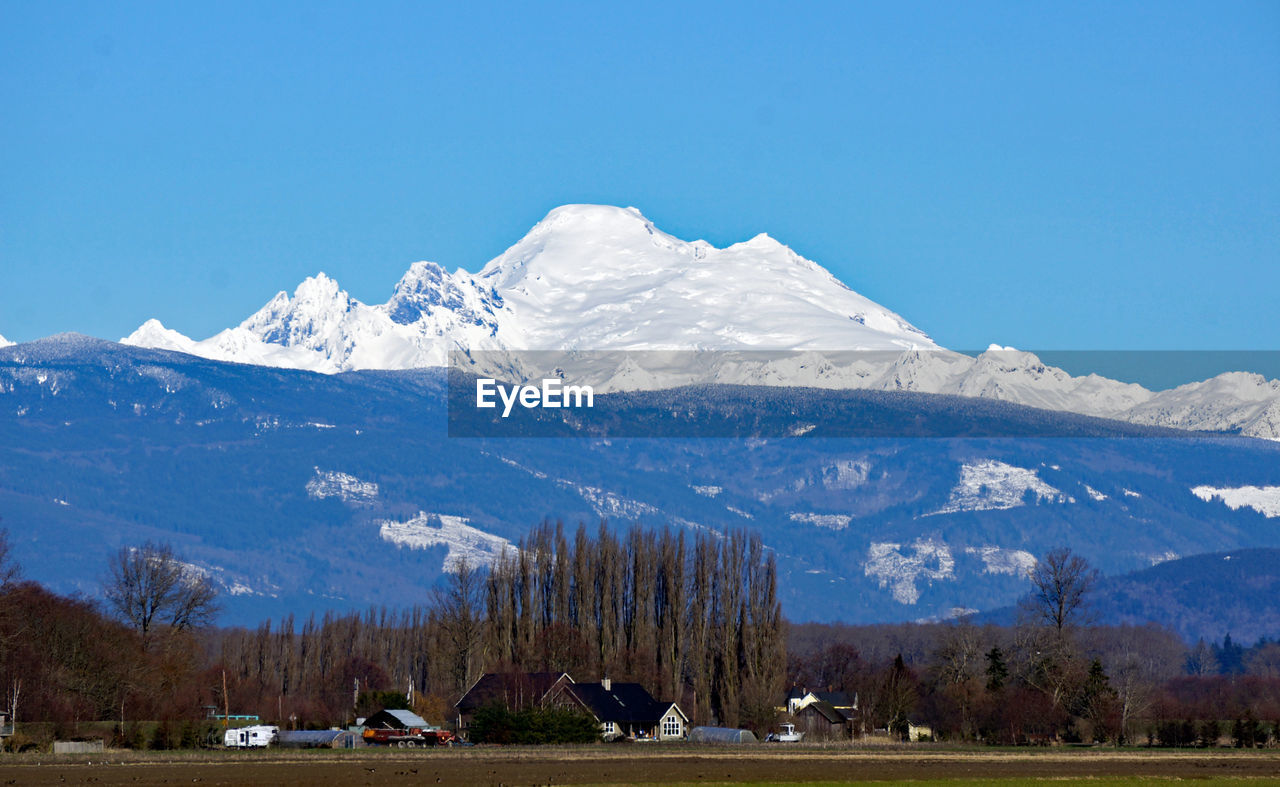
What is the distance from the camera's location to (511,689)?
98.6 metres


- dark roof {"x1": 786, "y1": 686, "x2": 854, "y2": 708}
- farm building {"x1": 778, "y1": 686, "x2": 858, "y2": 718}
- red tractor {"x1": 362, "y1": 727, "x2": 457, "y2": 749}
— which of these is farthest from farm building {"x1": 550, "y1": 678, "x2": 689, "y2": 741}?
dark roof {"x1": 786, "y1": 686, "x2": 854, "y2": 708}

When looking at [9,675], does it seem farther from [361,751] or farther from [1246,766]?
[1246,766]

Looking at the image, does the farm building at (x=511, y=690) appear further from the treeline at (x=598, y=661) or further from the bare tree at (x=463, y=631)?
the bare tree at (x=463, y=631)

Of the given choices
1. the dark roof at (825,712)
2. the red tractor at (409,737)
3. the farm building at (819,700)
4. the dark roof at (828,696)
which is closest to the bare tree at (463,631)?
the dark roof at (825,712)

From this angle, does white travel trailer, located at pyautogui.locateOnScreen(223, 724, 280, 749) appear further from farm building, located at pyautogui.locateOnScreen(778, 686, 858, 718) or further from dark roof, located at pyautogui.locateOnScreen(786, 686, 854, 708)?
dark roof, located at pyautogui.locateOnScreen(786, 686, 854, 708)

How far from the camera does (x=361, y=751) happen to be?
75.2 metres

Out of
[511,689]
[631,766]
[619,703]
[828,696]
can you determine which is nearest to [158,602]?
[511,689]

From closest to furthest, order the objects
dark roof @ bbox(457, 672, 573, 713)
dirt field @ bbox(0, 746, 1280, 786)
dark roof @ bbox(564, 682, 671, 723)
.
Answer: dirt field @ bbox(0, 746, 1280, 786) → dark roof @ bbox(564, 682, 671, 723) → dark roof @ bbox(457, 672, 573, 713)

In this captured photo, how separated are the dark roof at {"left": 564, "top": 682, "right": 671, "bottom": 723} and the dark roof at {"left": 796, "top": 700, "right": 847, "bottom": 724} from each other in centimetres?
1691

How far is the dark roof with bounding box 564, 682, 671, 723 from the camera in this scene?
94.9m

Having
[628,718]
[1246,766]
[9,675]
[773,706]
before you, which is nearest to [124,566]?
[9,675]

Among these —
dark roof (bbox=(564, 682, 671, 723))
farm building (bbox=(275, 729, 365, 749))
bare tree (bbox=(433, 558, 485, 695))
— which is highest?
bare tree (bbox=(433, 558, 485, 695))

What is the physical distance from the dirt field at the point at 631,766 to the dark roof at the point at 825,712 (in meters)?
38.3

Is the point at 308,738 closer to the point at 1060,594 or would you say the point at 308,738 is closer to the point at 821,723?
the point at 821,723
